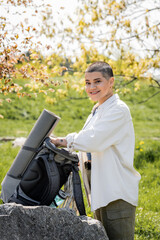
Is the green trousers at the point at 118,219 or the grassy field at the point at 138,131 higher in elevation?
the green trousers at the point at 118,219

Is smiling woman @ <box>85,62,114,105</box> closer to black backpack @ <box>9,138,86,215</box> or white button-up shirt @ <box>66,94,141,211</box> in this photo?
white button-up shirt @ <box>66,94,141,211</box>

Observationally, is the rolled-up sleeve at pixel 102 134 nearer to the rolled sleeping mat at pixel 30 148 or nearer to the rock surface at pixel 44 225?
the rolled sleeping mat at pixel 30 148

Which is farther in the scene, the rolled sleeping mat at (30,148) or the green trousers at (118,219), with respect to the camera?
the rolled sleeping mat at (30,148)

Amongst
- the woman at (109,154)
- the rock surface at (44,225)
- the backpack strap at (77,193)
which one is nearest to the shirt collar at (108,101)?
the woman at (109,154)

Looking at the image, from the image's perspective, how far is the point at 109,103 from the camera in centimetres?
260

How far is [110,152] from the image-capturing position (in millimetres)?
2496

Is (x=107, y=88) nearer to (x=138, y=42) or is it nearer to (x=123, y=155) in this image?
(x=123, y=155)

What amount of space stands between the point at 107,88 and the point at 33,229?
123 centimetres

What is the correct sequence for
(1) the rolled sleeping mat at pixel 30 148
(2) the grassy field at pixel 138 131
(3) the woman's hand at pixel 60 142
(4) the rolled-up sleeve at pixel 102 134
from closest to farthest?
(4) the rolled-up sleeve at pixel 102 134 < (3) the woman's hand at pixel 60 142 < (1) the rolled sleeping mat at pixel 30 148 < (2) the grassy field at pixel 138 131

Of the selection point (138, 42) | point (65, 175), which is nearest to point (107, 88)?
point (65, 175)

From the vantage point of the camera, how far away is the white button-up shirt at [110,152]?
2.45 metres

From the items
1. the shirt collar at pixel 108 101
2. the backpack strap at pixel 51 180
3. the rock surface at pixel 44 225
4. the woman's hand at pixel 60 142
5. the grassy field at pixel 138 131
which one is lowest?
the grassy field at pixel 138 131

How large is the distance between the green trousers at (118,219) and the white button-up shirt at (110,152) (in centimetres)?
8

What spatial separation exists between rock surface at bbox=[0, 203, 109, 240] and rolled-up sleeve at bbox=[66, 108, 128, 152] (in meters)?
0.50
